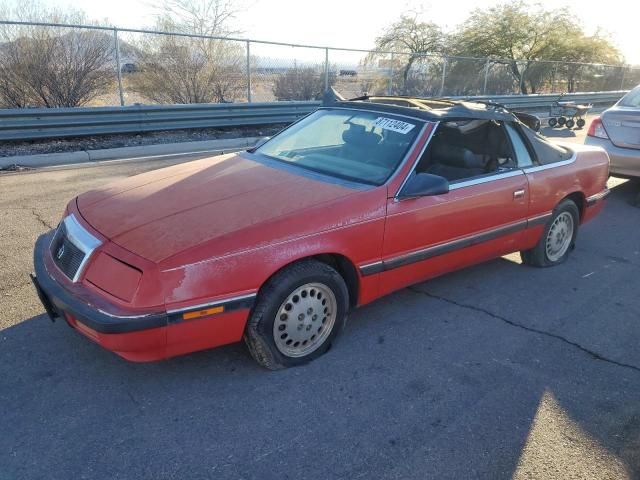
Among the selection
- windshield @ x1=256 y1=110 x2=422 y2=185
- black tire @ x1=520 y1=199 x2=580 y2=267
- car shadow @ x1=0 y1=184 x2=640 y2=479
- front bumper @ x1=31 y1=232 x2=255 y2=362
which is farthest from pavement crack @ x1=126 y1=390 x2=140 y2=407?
black tire @ x1=520 y1=199 x2=580 y2=267

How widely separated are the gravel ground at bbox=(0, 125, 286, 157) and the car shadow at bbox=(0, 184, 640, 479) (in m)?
6.46

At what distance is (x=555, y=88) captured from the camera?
2427cm

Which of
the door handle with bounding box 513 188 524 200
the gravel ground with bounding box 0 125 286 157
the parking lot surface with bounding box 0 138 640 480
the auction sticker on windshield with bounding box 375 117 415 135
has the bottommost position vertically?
the parking lot surface with bounding box 0 138 640 480

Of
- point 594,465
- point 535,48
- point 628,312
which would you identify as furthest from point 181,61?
point 535,48

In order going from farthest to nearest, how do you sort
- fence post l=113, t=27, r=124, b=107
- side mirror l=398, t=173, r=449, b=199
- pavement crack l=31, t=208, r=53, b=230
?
fence post l=113, t=27, r=124, b=107
pavement crack l=31, t=208, r=53, b=230
side mirror l=398, t=173, r=449, b=199

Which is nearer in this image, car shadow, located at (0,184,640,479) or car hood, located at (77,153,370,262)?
car shadow, located at (0,184,640,479)

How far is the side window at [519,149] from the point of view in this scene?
4348 millimetres

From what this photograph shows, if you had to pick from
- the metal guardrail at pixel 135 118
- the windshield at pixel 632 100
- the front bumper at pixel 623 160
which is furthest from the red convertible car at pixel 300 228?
the metal guardrail at pixel 135 118

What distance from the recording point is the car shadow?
2430 millimetres

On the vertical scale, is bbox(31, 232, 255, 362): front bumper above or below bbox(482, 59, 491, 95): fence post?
below

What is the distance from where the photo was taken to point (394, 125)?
151 inches

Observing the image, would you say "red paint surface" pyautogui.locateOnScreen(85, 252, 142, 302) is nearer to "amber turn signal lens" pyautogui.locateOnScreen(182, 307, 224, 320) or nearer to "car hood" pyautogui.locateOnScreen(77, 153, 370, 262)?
"car hood" pyautogui.locateOnScreen(77, 153, 370, 262)

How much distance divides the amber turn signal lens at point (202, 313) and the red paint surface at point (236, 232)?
0.03 m

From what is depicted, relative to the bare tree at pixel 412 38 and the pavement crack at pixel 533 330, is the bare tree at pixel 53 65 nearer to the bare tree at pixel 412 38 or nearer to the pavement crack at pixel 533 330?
the pavement crack at pixel 533 330
